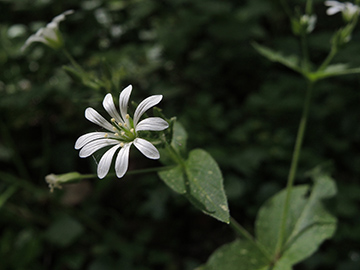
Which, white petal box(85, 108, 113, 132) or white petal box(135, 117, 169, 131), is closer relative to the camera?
white petal box(135, 117, 169, 131)

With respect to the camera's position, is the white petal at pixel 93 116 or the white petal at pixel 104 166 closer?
the white petal at pixel 104 166

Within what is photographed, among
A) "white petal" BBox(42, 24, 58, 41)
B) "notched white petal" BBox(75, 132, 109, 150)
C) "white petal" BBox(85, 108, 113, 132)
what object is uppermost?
"white petal" BBox(42, 24, 58, 41)

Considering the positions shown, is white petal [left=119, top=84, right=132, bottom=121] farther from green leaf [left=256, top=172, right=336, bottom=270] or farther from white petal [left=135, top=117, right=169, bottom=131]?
green leaf [left=256, top=172, right=336, bottom=270]

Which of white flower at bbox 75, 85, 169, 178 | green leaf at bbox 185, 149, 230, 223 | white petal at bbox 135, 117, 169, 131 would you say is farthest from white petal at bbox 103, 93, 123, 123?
green leaf at bbox 185, 149, 230, 223

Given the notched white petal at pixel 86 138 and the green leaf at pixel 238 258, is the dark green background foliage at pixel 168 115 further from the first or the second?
the notched white petal at pixel 86 138

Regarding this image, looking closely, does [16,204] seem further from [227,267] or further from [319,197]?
[319,197]

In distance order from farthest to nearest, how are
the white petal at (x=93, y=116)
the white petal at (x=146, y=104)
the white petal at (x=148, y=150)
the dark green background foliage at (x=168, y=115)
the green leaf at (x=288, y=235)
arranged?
the dark green background foliage at (x=168, y=115), the green leaf at (x=288, y=235), the white petal at (x=93, y=116), the white petal at (x=146, y=104), the white petal at (x=148, y=150)

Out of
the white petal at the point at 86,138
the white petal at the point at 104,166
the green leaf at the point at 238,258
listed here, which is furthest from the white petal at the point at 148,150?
Answer: the green leaf at the point at 238,258

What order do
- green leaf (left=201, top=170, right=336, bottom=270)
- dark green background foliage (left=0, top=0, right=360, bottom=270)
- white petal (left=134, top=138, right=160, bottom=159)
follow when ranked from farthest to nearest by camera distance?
dark green background foliage (left=0, top=0, right=360, bottom=270) → green leaf (left=201, top=170, right=336, bottom=270) → white petal (left=134, top=138, right=160, bottom=159)
